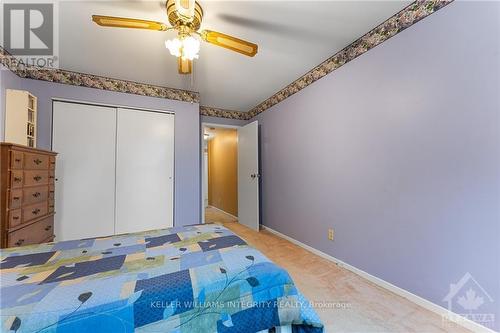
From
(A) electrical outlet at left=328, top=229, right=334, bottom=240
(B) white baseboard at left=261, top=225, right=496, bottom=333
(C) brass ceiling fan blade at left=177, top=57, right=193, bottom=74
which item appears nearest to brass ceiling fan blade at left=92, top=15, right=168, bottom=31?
(C) brass ceiling fan blade at left=177, top=57, right=193, bottom=74

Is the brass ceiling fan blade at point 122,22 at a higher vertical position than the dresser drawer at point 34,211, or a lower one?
higher

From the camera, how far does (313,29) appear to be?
6.13 feet

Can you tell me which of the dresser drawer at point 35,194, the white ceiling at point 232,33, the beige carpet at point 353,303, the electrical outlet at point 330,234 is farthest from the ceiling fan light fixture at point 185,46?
the electrical outlet at point 330,234

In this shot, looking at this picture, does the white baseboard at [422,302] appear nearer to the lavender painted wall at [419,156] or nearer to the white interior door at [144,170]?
the lavender painted wall at [419,156]

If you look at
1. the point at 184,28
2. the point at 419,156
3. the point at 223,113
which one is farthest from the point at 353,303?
the point at 223,113

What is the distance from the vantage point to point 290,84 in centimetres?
299

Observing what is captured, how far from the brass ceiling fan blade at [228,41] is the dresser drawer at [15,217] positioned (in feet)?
6.57

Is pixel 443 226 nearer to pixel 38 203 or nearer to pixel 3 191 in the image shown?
pixel 3 191

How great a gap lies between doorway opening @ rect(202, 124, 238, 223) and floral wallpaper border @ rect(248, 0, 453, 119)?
1953mm

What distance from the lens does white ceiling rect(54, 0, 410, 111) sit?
1627 millimetres

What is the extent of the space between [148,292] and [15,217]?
171cm

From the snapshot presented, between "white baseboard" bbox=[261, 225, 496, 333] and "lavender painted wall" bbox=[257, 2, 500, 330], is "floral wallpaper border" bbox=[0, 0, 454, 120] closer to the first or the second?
"lavender painted wall" bbox=[257, 2, 500, 330]

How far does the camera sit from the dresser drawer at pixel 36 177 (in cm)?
179

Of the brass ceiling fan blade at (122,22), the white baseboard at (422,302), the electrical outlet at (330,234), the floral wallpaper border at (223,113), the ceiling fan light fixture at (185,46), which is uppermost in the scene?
the floral wallpaper border at (223,113)
